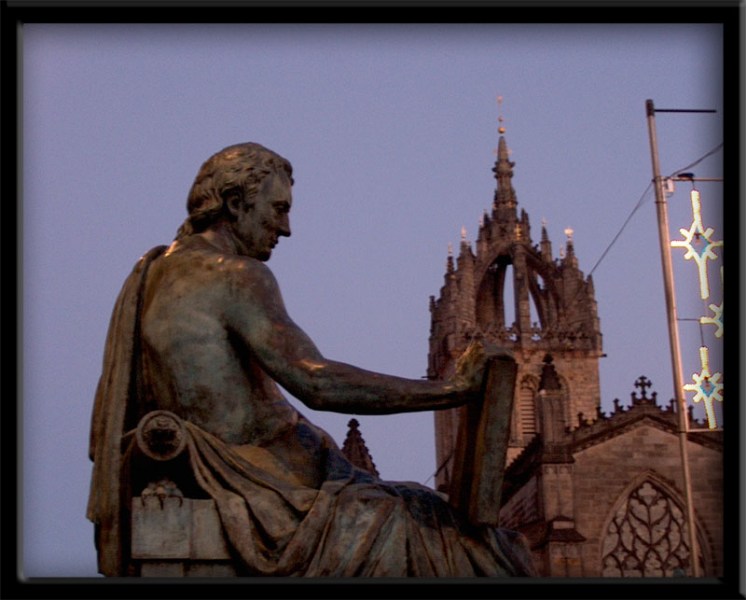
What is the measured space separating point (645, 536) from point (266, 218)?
61809 millimetres

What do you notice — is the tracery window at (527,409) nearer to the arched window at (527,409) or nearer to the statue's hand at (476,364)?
the arched window at (527,409)

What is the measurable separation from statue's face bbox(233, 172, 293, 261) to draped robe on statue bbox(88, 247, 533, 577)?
2.01 feet

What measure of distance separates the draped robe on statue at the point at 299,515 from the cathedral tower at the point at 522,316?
3114 inches

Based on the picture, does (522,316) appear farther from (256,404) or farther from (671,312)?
(256,404)

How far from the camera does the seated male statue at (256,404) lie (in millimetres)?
6832

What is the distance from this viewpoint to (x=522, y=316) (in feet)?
292

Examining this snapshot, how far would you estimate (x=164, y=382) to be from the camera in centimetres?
721

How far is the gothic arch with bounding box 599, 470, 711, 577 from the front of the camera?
221ft

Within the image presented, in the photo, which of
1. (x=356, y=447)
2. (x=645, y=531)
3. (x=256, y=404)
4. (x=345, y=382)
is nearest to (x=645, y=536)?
(x=645, y=531)

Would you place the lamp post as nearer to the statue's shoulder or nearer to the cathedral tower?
the statue's shoulder

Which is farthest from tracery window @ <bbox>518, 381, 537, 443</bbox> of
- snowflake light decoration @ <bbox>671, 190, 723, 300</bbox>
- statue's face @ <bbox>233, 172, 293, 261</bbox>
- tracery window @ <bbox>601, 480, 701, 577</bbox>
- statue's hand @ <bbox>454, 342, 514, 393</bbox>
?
statue's hand @ <bbox>454, 342, 514, 393</bbox>

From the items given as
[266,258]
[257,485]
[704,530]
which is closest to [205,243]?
[266,258]
